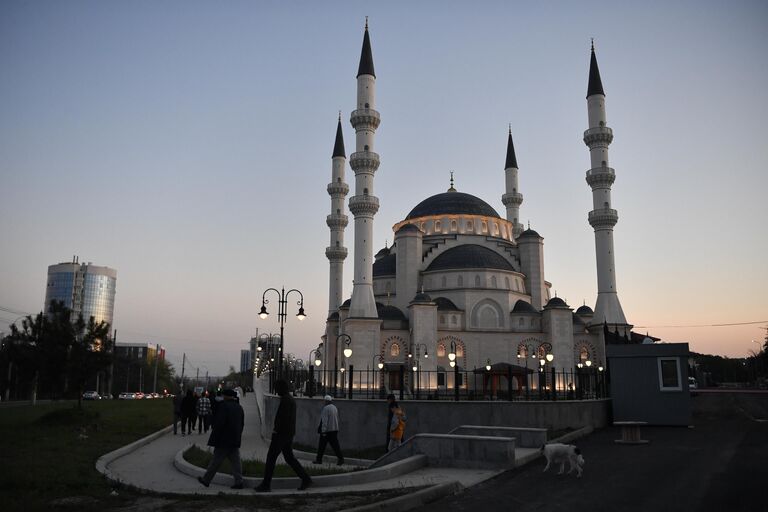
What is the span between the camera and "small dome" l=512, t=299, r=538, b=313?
52.3m

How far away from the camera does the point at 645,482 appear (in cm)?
992

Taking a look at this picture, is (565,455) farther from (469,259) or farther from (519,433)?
(469,259)

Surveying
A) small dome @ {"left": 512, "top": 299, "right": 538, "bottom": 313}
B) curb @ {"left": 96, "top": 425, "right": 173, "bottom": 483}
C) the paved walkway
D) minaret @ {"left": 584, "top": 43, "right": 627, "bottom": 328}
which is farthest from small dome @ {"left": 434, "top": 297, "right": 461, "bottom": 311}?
the paved walkway

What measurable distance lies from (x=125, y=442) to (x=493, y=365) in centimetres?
3549

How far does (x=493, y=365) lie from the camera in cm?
4894

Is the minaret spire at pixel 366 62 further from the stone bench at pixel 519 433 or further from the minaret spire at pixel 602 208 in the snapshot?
the stone bench at pixel 519 433

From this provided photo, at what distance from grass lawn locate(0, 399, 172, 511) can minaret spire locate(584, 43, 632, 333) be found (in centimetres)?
3836

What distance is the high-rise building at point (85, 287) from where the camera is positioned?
150250mm

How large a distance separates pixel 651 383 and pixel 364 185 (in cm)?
3088

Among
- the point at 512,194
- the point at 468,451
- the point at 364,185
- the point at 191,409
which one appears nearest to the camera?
the point at 468,451


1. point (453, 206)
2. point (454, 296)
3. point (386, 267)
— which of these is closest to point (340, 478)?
point (454, 296)

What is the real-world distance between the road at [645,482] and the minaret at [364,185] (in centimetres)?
3127

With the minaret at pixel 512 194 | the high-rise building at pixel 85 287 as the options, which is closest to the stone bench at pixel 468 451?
the minaret at pixel 512 194

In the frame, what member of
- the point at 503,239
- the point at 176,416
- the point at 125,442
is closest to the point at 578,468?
the point at 125,442
